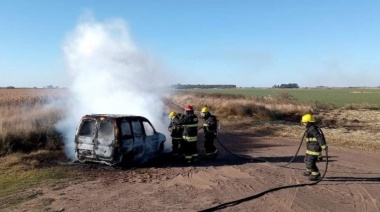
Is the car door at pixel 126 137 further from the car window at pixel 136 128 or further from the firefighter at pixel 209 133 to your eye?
the firefighter at pixel 209 133

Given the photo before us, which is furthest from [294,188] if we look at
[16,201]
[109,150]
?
[16,201]

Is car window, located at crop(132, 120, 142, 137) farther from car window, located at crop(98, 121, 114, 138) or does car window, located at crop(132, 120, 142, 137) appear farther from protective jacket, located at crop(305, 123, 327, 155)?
protective jacket, located at crop(305, 123, 327, 155)

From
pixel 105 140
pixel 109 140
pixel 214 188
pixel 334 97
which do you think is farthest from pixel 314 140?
pixel 334 97

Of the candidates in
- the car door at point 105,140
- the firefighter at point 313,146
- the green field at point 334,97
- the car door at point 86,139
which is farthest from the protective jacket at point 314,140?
the green field at point 334,97

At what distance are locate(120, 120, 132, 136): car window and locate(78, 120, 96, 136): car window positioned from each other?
93 centimetres

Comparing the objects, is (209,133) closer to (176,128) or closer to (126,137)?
(176,128)

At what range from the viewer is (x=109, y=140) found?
10227mm

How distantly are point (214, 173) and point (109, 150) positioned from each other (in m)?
3.15

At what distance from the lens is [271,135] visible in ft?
68.0

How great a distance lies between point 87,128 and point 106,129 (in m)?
0.73

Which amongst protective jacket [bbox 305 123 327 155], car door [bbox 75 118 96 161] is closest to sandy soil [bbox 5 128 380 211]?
car door [bbox 75 118 96 161]

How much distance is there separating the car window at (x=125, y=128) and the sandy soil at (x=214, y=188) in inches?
43.7

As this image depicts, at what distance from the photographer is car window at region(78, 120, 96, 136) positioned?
10666mm

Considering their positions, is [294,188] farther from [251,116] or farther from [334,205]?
[251,116]
